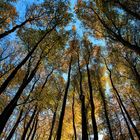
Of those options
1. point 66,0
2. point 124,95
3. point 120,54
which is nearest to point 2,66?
point 66,0

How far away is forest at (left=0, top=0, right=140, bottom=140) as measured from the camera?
51.9ft

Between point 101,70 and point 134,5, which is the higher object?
point 101,70

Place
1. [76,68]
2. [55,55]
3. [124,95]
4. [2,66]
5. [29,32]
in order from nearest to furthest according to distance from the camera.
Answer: [29,32] → [55,55] → [2,66] → [76,68] → [124,95]

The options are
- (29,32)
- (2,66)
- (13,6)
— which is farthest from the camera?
(2,66)

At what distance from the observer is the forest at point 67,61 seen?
51.9 ft

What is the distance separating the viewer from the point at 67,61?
24.8m

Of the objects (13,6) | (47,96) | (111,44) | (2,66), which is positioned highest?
(111,44)

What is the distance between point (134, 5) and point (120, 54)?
7.86 m

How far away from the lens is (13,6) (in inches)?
628

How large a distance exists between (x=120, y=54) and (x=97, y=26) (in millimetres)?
5006

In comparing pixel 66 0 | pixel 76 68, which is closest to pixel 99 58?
pixel 76 68

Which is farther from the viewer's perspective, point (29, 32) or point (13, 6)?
point (29, 32)

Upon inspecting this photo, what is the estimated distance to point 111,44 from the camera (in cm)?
2341

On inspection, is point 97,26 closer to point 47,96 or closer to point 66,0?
point 66,0
